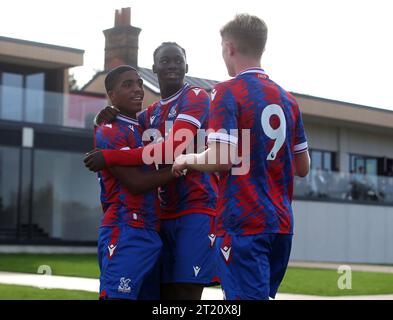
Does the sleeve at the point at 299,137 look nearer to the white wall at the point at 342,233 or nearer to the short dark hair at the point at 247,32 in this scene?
the short dark hair at the point at 247,32

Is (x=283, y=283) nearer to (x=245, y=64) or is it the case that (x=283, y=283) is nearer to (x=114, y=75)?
(x=114, y=75)

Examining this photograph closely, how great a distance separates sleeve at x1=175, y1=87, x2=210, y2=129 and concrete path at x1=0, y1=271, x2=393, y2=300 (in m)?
6.63

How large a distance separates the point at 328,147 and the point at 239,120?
3425cm

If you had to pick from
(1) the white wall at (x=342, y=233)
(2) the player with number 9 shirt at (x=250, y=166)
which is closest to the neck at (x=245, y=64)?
(2) the player with number 9 shirt at (x=250, y=166)

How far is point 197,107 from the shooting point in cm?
519

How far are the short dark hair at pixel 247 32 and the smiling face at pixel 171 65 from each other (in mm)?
993

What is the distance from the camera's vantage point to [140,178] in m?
5.05

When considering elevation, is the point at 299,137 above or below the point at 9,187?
below

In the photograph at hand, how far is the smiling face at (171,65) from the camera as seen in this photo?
5.32 m

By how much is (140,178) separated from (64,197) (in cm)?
2442

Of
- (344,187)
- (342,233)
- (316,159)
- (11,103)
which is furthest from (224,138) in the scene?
(316,159)

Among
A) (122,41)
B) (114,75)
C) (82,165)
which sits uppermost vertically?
(122,41)

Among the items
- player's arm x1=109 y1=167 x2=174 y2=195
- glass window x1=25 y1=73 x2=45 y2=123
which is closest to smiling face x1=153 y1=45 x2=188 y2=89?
player's arm x1=109 y1=167 x2=174 y2=195
